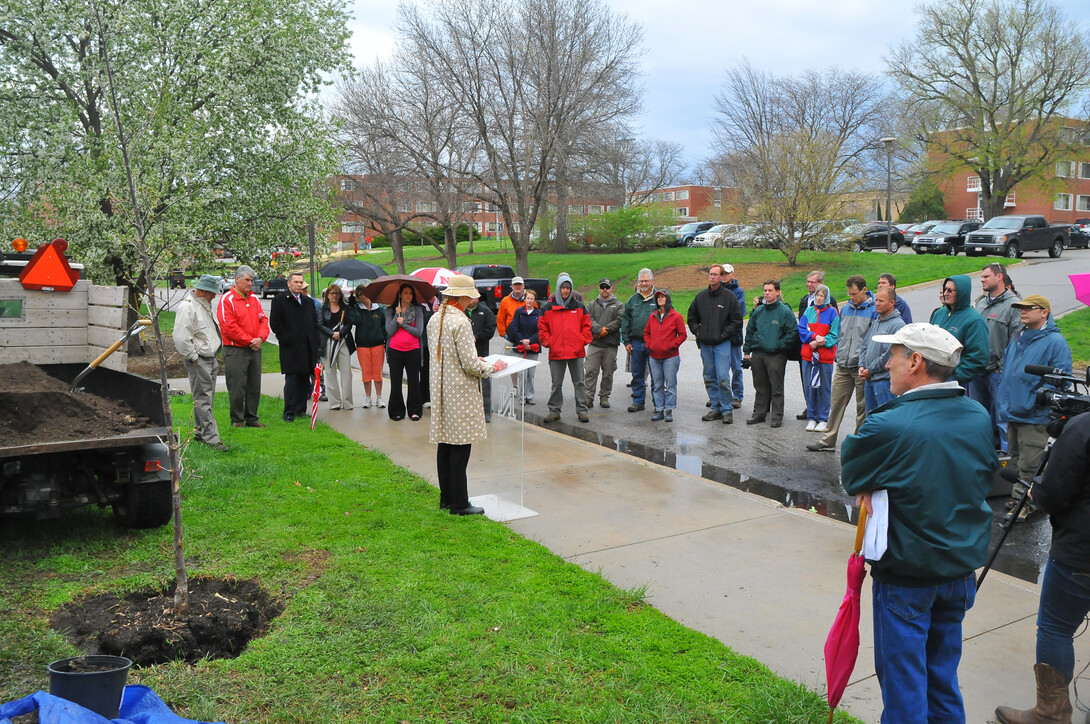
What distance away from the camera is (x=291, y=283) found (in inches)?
430

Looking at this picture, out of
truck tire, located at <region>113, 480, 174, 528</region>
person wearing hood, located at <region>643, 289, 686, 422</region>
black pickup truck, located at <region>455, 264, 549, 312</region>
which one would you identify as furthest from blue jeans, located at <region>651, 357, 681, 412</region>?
black pickup truck, located at <region>455, 264, 549, 312</region>

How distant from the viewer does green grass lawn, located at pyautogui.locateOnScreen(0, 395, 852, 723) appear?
12.2 ft

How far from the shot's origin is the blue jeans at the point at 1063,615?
3.57 metres

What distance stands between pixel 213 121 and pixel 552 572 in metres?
13.5

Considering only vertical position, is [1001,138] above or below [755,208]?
above

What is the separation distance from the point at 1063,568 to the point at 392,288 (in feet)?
29.6

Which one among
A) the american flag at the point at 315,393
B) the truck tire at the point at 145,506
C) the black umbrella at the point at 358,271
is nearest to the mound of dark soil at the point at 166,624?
the truck tire at the point at 145,506

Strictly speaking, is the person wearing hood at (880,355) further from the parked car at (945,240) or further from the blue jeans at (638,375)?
the parked car at (945,240)

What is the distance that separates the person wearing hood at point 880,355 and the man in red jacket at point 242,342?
22.6 ft

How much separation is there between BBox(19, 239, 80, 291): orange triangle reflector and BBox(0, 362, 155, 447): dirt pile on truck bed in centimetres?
96

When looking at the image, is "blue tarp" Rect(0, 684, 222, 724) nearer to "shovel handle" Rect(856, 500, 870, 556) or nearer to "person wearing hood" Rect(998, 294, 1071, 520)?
"shovel handle" Rect(856, 500, 870, 556)

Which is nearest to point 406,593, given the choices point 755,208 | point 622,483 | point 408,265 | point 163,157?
point 622,483

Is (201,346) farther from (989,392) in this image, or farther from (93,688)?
(989,392)

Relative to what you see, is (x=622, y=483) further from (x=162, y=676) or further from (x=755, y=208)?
(x=755, y=208)
